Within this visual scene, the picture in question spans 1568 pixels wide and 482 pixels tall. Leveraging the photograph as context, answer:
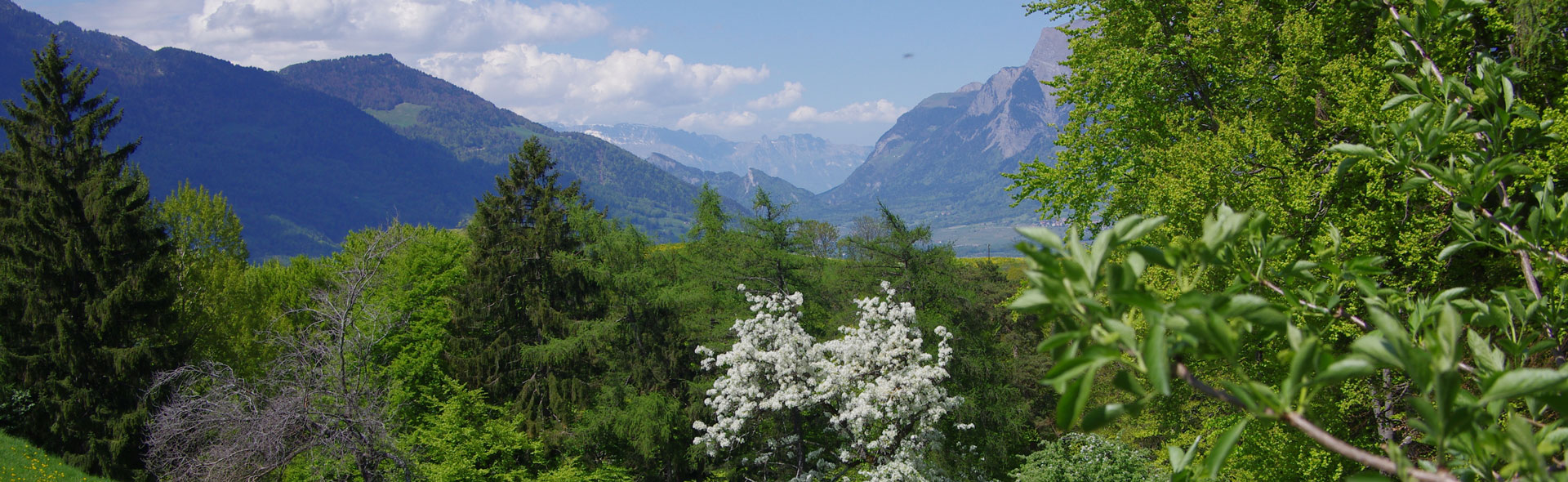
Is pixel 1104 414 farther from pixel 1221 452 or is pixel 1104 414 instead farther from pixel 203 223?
pixel 203 223

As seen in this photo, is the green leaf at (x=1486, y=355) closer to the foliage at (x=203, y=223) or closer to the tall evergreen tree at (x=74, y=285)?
the tall evergreen tree at (x=74, y=285)

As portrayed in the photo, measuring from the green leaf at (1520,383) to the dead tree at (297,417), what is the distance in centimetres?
1598

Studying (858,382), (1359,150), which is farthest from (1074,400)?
(858,382)

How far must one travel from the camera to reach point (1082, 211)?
15086mm

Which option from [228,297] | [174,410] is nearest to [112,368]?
[228,297]

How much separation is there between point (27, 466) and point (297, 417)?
8.89 metres

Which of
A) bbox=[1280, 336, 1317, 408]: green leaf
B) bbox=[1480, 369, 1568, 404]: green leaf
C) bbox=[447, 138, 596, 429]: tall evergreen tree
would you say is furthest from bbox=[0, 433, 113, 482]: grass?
bbox=[1480, 369, 1568, 404]: green leaf

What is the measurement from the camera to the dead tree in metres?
14.2

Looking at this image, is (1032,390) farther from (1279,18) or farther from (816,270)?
(1279,18)

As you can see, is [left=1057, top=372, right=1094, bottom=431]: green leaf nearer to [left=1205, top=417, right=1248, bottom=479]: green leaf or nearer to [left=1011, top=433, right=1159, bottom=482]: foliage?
[left=1205, top=417, right=1248, bottom=479]: green leaf

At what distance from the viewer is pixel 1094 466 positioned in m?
16.9

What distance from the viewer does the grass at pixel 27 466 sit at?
16.4m

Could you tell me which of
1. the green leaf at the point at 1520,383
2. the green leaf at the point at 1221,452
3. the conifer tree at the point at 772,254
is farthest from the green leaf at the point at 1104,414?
the conifer tree at the point at 772,254

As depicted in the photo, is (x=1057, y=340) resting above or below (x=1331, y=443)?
above
